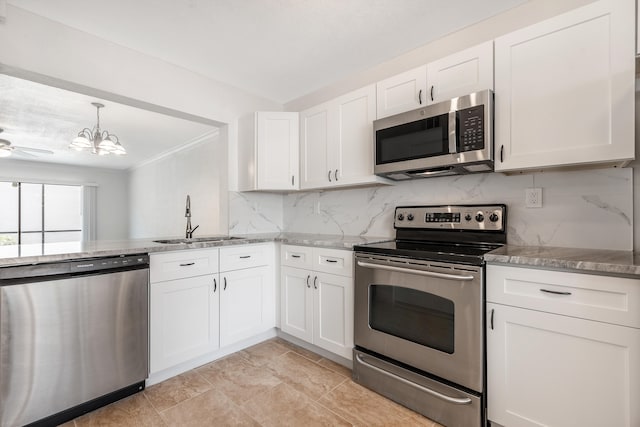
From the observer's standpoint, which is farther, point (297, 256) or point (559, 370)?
point (297, 256)

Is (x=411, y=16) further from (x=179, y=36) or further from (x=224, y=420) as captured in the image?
(x=224, y=420)

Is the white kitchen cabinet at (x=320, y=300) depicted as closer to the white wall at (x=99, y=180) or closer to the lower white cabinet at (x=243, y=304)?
the lower white cabinet at (x=243, y=304)

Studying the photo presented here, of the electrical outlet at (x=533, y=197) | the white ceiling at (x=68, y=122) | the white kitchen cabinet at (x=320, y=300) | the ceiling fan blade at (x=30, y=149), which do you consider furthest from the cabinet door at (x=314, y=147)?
the ceiling fan blade at (x=30, y=149)

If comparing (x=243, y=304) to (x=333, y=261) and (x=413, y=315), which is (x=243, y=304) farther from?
(x=413, y=315)

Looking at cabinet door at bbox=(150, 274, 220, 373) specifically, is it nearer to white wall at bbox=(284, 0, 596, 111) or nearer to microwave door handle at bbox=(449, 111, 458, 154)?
microwave door handle at bbox=(449, 111, 458, 154)

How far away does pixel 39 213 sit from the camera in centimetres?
639

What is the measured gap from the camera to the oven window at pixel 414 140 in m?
1.78

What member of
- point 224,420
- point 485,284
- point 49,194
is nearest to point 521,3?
point 485,284

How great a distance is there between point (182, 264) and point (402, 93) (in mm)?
1992

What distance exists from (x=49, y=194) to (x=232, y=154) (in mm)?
6429

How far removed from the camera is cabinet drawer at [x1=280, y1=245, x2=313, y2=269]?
2.35 meters

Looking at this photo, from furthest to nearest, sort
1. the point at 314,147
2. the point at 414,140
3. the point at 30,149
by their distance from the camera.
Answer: the point at 30,149
the point at 314,147
the point at 414,140

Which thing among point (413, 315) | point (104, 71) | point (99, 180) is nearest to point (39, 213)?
point (99, 180)

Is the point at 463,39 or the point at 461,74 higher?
the point at 463,39
